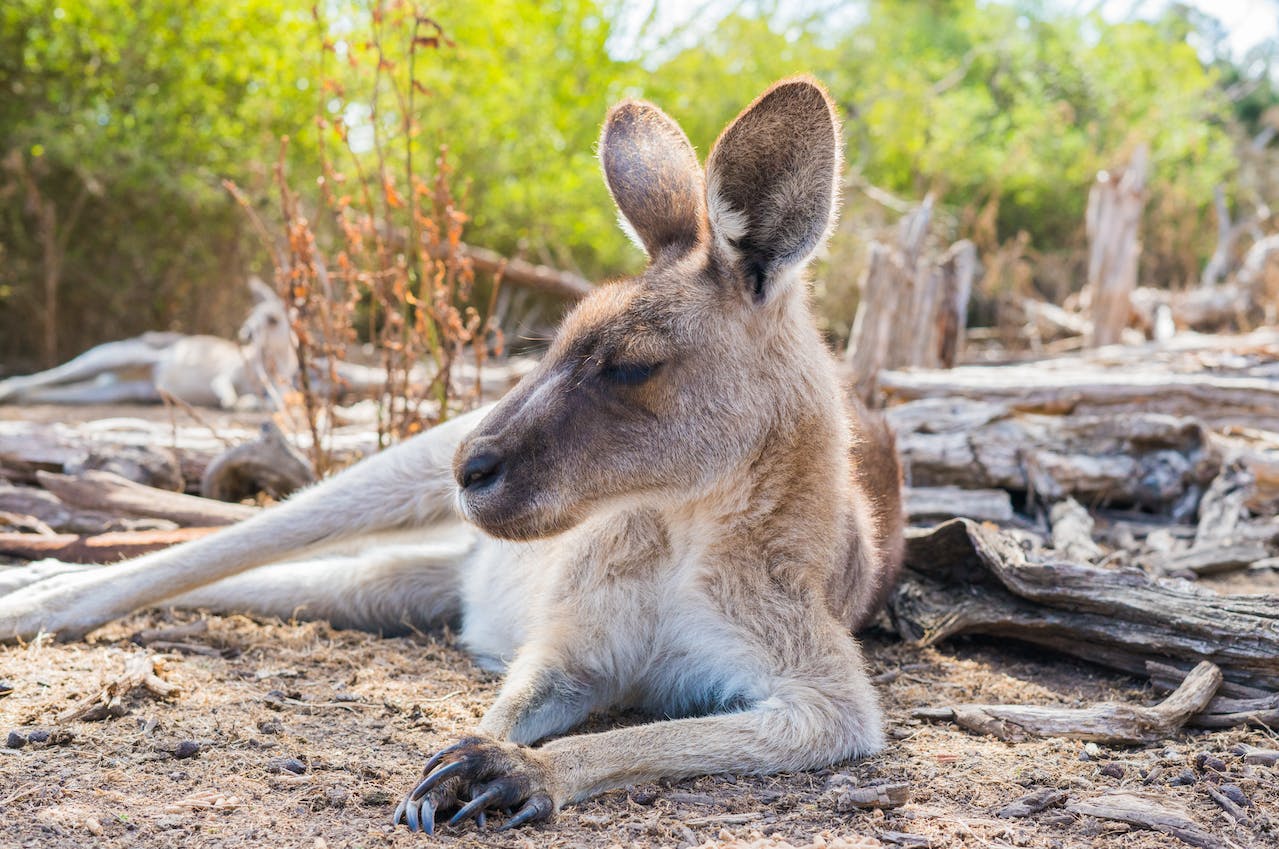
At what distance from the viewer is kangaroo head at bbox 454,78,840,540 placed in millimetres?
2488

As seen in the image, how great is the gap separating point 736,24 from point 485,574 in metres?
10.8

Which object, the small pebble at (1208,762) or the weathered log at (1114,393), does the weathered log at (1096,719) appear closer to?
the small pebble at (1208,762)

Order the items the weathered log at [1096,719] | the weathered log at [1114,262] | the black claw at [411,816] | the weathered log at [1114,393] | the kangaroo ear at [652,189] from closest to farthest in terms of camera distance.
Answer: the black claw at [411,816] < the weathered log at [1096,719] < the kangaroo ear at [652,189] < the weathered log at [1114,393] < the weathered log at [1114,262]

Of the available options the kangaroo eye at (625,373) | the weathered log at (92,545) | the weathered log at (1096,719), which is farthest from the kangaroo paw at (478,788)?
the weathered log at (92,545)

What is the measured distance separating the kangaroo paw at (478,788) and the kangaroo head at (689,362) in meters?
0.52

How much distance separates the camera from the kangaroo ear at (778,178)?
2439mm

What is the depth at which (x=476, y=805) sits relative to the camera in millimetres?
2117

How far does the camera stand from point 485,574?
3.51 meters

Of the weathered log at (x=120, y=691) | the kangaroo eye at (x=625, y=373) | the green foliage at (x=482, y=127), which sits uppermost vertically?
the green foliage at (x=482, y=127)

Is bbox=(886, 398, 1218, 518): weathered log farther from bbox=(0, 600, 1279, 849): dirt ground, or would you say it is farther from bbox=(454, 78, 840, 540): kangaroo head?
bbox=(454, 78, 840, 540): kangaroo head

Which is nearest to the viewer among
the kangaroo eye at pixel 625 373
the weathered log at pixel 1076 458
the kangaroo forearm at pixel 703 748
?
the kangaroo forearm at pixel 703 748

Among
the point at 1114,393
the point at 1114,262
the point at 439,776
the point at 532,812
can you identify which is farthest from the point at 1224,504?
the point at 1114,262

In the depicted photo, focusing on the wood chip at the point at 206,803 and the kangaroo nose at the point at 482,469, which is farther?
the kangaroo nose at the point at 482,469

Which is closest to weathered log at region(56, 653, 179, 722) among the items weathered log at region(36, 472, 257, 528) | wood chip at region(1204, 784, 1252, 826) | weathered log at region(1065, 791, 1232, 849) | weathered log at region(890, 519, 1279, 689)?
weathered log at region(36, 472, 257, 528)
